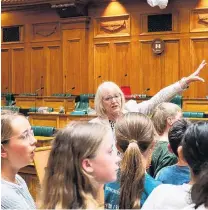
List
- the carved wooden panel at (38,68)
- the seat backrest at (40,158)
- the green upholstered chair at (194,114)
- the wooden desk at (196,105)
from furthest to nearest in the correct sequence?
the carved wooden panel at (38,68), the wooden desk at (196,105), the green upholstered chair at (194,114), the seat backrest at (40,158)

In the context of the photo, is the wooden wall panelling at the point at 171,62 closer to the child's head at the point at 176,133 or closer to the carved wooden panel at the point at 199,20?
the carved wooden panel at the point at 199,20

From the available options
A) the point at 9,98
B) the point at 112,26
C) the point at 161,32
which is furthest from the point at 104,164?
the point at 9,98

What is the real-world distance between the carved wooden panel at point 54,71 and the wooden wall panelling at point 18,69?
1036 mm

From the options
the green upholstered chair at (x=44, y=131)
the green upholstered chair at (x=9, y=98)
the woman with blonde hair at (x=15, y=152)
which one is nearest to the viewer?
the woman with blonde hair at (x=15, y=152)

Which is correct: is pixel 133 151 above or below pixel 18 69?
below

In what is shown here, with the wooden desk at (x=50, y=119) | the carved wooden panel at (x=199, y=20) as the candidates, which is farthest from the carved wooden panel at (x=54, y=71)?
the carved wooden panel at (x=199, y=20)

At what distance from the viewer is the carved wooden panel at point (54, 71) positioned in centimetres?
1352

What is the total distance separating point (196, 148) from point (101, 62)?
446 inches

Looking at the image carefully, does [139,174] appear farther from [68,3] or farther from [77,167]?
[68,3]

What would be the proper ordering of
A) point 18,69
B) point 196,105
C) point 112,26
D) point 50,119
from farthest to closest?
1. point 18,69
2. point 112,26
3. point 196,105
4. point 50,119

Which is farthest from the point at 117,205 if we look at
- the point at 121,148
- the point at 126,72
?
the point at 126,72

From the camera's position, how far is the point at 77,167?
1.44 m

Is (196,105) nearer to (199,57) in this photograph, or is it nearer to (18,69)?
(199,57)

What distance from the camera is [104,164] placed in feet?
4.92
